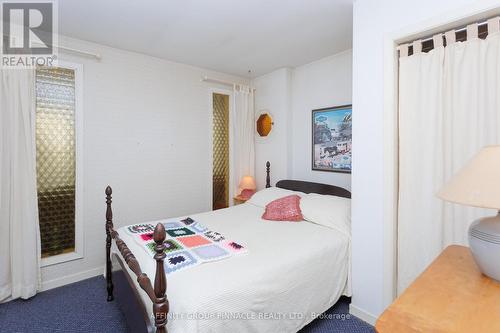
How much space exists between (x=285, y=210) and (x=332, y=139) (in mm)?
1135

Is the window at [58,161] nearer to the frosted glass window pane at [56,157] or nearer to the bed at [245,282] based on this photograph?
the frosted glass window pane at [56,157]

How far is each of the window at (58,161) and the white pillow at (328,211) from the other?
254 centimetres

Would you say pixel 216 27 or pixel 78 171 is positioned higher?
pixel 216 27

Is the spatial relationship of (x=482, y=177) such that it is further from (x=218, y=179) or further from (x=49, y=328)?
(x=218, y=179)

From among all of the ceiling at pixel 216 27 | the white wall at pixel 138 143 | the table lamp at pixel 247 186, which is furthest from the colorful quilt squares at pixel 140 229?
the ceiling at pixel 216 27

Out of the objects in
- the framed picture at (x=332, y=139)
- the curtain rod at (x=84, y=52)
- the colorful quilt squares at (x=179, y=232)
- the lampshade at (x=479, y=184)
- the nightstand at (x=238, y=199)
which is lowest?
the colorful quilt squares at (x=179, y=232)

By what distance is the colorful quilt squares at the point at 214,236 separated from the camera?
2.11 metres

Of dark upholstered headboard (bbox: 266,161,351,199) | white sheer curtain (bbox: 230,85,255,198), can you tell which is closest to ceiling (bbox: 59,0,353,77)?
white sheer curtain (bbox: 230,85,255,198)

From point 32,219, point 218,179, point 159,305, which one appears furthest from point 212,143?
A: point 159,305

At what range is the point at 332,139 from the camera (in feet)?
10.5

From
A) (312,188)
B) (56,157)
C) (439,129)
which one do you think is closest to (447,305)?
(439,129)

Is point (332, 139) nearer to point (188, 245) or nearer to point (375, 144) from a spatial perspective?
point (375, 144)

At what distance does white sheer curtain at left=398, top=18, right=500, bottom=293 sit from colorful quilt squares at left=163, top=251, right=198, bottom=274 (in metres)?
1.60

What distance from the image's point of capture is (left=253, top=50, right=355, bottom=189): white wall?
319cm
